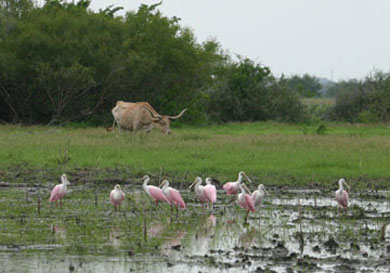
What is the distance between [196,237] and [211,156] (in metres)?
8.60

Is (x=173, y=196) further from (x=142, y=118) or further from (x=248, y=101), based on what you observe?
(x=248, y=101)

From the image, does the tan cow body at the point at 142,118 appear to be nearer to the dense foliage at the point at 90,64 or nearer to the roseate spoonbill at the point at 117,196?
the dense foliage at the point at 90,64

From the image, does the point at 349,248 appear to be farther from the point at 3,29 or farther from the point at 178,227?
the point at 3,29

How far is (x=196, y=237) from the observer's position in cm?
1066

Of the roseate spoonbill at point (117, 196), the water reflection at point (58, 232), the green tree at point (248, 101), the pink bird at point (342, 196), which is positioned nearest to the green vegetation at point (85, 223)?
the water reflection at point (58, 232)

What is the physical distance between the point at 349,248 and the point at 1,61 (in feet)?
75.2

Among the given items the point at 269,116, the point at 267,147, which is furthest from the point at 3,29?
the point at 267,147

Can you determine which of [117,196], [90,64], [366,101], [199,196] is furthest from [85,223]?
[366,101]

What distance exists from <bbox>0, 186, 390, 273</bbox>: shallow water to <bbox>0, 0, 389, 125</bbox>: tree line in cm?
1745

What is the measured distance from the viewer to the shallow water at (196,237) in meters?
8.93

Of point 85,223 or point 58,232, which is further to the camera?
point 85,223

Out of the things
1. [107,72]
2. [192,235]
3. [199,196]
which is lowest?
[192,235]

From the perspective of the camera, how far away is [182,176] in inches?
659

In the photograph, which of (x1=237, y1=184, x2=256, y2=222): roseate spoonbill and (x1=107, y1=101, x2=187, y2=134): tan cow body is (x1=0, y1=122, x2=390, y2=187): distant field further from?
(x1=237, y1=184, x2=256, y2=222): roseate spoonbill
